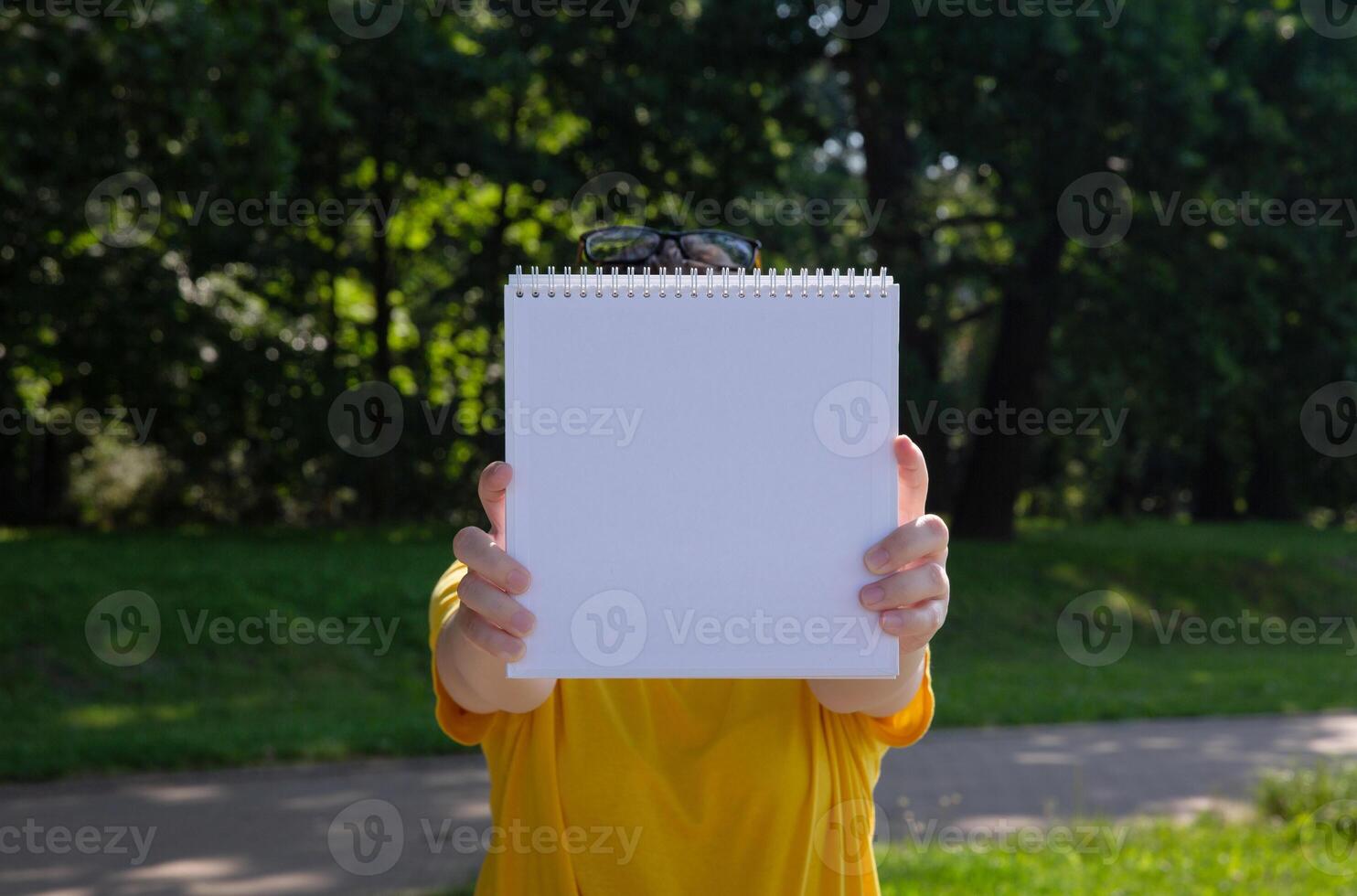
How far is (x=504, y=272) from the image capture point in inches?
687

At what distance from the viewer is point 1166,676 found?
11.2m

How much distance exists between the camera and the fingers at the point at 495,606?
1.42m

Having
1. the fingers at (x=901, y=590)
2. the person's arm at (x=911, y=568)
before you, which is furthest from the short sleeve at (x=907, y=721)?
the fingers at (x=901, y=590)

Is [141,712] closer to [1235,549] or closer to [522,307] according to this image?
[522,307]

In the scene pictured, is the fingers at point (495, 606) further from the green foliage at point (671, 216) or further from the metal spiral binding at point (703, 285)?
the green foliage at point (671, 216)

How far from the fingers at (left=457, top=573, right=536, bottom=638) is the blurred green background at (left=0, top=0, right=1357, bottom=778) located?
6.56m

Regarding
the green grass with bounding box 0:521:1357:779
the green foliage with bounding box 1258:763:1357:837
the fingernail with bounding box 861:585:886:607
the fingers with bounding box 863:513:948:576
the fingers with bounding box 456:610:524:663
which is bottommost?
the green grass with bounding box 0:521:1357:779

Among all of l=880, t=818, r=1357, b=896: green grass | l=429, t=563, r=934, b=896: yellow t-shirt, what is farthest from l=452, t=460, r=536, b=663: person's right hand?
l=880, t=818, r=1357, b=896: green grass

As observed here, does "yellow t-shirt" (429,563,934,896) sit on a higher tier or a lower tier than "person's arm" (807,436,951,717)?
lower

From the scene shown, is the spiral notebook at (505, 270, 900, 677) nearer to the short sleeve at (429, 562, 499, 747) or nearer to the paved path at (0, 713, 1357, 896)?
the short sleeve at (429, 562, 499, 747)

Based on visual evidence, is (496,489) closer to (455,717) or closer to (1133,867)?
(455,717)

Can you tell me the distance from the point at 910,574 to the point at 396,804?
18.7 ft

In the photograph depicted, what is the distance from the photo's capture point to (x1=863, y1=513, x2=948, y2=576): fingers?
56.2 inches

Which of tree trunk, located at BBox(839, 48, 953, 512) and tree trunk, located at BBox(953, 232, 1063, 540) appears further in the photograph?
tree trunk, located at BBox(953, 232, 1063, 540)
